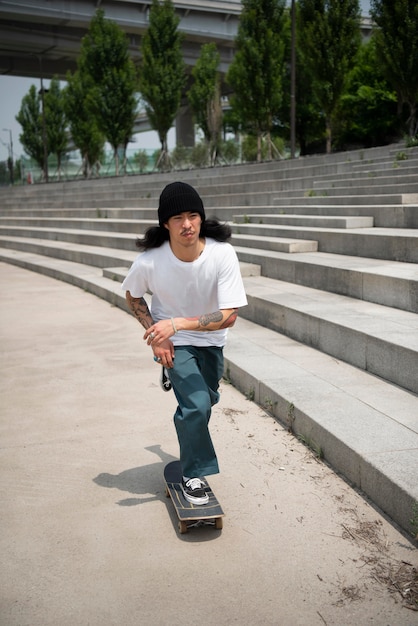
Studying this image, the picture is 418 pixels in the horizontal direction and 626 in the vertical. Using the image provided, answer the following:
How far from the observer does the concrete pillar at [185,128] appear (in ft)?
163

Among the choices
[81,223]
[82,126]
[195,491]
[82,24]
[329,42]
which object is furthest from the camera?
[82,126]

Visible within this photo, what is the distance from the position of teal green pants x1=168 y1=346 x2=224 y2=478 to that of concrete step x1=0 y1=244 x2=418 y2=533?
2.97 feet

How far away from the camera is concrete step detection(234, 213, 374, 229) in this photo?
9547 millimetres

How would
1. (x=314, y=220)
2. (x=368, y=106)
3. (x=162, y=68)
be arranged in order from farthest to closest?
(x=368, y=106) → (x=162, y=68) → (x=314, y=220)

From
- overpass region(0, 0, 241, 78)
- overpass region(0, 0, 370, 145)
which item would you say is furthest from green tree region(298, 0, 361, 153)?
overpass region(0, 0, 241, 78)

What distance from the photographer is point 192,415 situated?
3369 millimetres

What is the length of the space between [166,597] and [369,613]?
2.77 feet

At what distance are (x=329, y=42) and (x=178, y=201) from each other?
78.5 feet

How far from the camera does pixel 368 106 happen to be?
38.9m

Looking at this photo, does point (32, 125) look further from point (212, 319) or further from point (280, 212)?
point (212, 319)

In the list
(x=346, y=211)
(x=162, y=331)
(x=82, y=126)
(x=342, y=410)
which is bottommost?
(x=342, y=410)

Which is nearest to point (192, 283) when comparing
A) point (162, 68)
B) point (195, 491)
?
point (195, 491)

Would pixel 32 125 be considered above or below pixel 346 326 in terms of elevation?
above

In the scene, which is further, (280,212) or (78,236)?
(78,236)
